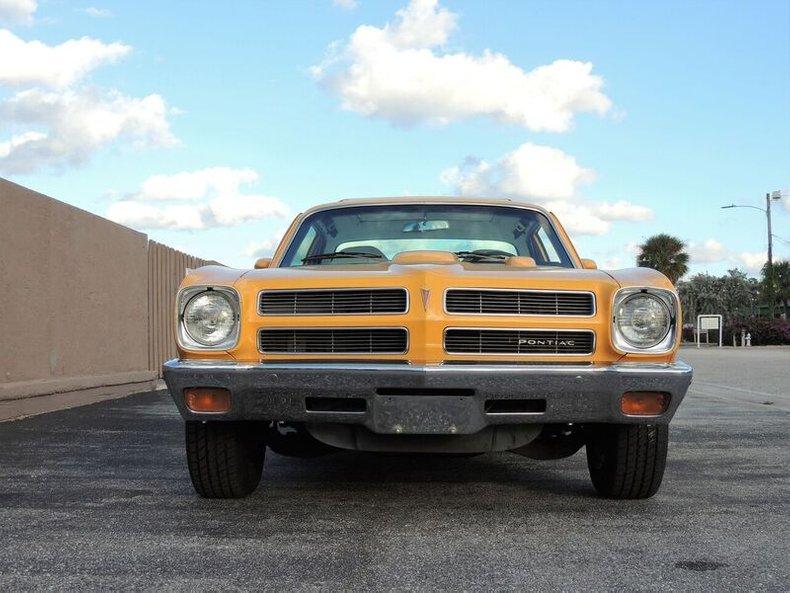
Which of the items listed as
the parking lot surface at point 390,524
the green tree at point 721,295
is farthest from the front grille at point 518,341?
the green tree at point 721,295

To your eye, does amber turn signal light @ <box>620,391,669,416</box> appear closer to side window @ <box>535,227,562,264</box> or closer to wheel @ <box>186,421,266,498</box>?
side window @ <box>535,227,562,264</box>

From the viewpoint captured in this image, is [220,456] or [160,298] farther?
[160,298]

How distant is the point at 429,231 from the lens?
5.65m

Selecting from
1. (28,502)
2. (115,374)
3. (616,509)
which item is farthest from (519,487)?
(115,374)

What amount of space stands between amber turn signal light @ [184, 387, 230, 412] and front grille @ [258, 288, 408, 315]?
411 mm

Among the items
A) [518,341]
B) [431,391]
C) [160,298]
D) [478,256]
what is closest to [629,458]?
[518,341]

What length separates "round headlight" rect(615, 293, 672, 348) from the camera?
13.5 ft

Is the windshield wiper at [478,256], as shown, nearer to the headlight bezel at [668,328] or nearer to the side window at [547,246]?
the side window at [547,246]

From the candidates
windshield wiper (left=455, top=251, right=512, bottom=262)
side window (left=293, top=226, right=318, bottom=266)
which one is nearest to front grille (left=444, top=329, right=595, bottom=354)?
windshield wiper (left=455, top=251, right=512, bottom=262)

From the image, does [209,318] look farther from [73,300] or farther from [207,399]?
[73,300]

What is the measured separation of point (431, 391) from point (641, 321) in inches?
A: 40.0

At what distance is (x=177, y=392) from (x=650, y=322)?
7.10ft

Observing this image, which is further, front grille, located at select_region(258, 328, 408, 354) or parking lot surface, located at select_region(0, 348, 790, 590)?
front grille, located at select_region(258, 328, 408, 354)

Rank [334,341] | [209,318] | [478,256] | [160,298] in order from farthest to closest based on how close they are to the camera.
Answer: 1. [160,298]
2. [478,256]
3. [209,318]
4. [334,341]
